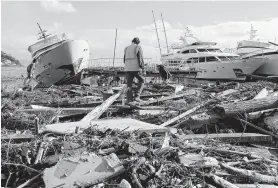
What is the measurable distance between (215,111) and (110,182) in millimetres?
3820

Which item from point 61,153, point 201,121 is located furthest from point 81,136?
point 201,121

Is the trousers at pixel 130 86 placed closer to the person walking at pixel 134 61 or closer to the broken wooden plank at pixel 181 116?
the person walking at pixel 134 61

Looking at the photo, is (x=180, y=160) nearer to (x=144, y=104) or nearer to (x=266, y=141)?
(x=266, y=141)

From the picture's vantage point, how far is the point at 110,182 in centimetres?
320

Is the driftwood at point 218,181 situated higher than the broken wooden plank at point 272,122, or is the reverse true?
the broken wooden plank at point 272,122

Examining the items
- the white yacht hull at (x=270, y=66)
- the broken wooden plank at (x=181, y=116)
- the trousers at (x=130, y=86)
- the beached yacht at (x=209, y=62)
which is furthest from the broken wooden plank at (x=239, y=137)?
the white yacht hull at (x=270, y=66)

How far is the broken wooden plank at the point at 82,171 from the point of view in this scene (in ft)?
10.2

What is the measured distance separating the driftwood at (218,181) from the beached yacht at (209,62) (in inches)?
734

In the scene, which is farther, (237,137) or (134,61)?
(134,61)

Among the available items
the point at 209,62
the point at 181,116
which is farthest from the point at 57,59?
the point at 181,116

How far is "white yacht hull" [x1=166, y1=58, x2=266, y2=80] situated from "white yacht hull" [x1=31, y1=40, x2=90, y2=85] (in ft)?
28.7

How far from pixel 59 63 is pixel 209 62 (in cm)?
1239

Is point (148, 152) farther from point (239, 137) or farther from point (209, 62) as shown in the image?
point (209, 62)

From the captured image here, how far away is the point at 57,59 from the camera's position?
20.2 m
